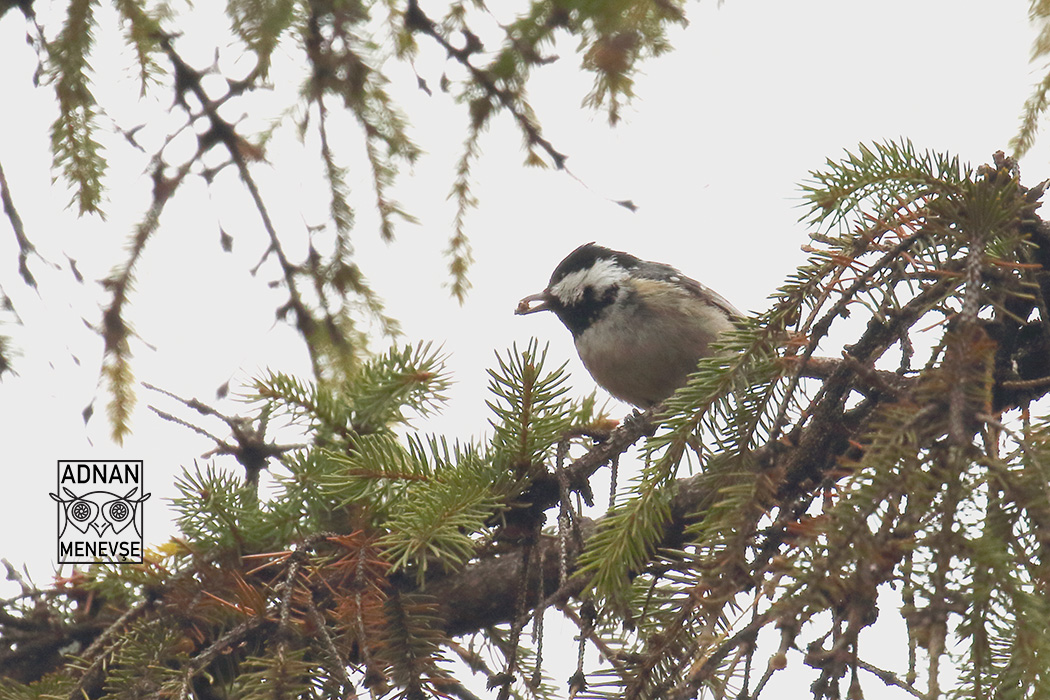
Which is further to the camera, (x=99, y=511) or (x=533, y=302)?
(x=533, y=302)

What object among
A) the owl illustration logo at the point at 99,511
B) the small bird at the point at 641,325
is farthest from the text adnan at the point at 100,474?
the small bird at the point at 641,325

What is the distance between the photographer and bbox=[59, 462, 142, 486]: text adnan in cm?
303

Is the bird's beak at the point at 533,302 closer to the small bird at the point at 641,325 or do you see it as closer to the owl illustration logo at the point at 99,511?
the small bird at the point at 641,325

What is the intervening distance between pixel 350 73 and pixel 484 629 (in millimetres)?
1741

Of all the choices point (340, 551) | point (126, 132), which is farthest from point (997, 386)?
point (126, 132)

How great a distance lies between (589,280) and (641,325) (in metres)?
0.55

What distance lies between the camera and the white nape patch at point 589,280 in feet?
13.9

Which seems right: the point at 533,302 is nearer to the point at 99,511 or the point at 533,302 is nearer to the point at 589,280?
the point at 589,280

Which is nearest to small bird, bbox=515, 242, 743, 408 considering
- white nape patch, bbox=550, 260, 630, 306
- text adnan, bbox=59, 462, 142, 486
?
white nape patch, bbox=550, 260, 630, 306

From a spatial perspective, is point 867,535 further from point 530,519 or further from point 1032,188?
point 530,519

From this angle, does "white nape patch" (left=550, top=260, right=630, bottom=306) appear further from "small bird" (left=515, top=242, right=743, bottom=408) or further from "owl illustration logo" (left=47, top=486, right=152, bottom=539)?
"owl illustration logo" (left=47, top=486, right=152, bottom=539)

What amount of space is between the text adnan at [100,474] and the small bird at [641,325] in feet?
6.19

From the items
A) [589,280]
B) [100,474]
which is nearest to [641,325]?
[589,280]

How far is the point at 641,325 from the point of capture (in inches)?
153
